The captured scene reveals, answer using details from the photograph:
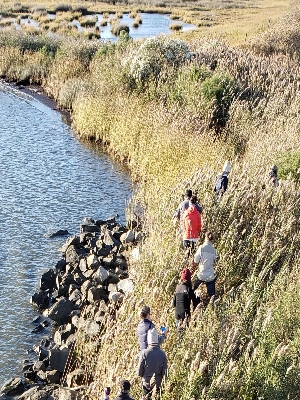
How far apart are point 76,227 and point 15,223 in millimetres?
1944

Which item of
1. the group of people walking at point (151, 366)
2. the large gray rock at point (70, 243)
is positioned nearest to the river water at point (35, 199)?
the large gray rock at point (70, 243)

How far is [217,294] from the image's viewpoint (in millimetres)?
12711

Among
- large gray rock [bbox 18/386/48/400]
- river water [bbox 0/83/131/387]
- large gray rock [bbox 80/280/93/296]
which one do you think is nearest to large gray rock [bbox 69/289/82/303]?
large gray rock [bbox 80/280/93/296]

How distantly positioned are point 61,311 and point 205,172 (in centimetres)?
614

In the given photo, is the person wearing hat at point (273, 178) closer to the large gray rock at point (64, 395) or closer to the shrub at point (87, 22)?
the large gray rock at point (64, 395)

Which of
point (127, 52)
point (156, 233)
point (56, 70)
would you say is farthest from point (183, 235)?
point (56, 70)

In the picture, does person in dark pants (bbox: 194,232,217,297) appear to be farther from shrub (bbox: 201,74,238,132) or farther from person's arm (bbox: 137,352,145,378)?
A: shrub (bbox: 201,74,238,132)

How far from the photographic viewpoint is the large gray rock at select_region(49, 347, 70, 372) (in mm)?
12125

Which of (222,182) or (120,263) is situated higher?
(222,182)

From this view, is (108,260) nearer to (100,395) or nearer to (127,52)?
(100,395)

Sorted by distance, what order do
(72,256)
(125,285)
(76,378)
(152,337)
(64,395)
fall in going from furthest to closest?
1. (72,256)
2. (125,285)
3. (76,378)
4. (64,395)
5. (152,337)

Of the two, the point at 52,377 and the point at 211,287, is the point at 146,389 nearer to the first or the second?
the point at 52,377

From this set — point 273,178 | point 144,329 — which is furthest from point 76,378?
point 273,178

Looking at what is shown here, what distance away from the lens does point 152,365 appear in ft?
29.6
